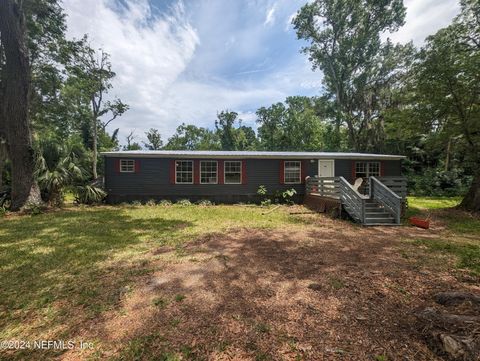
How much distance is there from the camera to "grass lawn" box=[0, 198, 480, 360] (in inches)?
94.9

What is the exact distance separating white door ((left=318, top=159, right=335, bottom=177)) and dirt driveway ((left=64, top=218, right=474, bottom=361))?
8.81 m

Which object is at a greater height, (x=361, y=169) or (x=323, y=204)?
(x=361, y=169)

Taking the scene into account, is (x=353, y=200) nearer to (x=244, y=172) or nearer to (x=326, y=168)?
(x=326, y=168)

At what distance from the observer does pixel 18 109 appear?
9.35m

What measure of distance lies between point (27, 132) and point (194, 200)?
25.3 feet

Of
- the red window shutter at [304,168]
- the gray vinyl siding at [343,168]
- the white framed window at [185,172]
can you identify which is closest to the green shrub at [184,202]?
the white framed window at [185,172]

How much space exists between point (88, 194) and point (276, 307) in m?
11.7

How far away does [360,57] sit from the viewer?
22062 mm

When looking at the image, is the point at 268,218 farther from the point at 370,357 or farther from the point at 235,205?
the point at 370,357

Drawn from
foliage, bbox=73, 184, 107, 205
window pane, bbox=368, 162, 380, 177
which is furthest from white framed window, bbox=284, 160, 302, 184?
foliage, bbox=73, 184, 107, 205

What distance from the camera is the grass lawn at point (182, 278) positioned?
2410mm

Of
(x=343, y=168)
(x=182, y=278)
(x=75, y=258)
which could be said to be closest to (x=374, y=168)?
(x=343, y=168)

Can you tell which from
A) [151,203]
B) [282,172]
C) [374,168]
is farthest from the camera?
[374,168]

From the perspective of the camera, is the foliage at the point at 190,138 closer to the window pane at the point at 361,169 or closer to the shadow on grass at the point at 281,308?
the window pane at the point at 361,169
